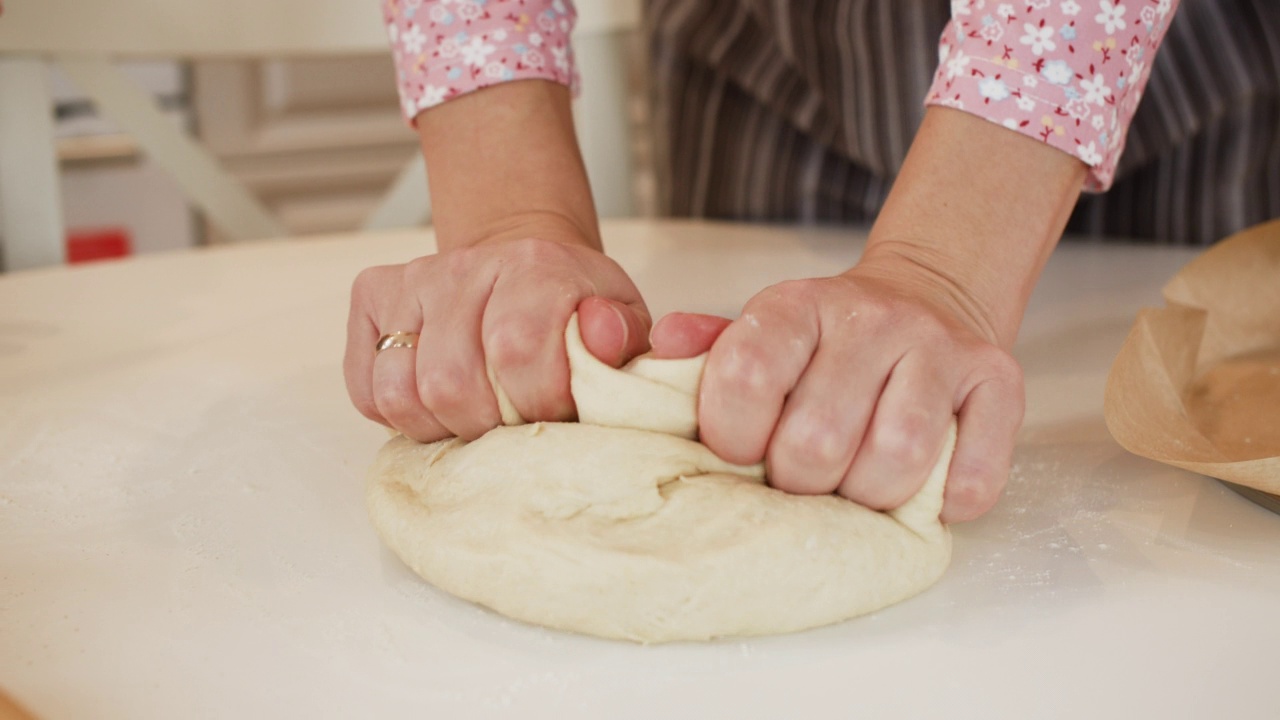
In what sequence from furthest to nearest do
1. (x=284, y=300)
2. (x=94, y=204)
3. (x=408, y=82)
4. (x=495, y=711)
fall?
(x=94, y=204) → (x=284, y=300) → (x=408, y=82) → (x=495, y=711)

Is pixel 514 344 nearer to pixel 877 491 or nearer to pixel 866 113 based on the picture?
pixel 877 491

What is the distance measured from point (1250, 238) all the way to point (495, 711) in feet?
2.49

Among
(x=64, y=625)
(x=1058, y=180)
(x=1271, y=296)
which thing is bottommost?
(x=64, y=625)

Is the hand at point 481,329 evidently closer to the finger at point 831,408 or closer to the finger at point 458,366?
the finger at point 458,366

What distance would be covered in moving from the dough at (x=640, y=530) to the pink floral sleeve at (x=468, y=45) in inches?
11.8

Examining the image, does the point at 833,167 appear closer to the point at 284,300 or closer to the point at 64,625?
the point at 284,300

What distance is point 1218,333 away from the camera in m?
0.88

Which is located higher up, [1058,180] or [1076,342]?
[1058,180]

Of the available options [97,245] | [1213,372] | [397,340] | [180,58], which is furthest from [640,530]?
[97,245]

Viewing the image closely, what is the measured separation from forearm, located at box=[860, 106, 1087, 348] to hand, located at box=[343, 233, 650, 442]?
169mm

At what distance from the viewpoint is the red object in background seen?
2557 millimetres

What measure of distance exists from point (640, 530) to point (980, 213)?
287mm

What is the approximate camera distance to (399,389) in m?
0.63

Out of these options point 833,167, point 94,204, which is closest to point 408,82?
point 833,167
